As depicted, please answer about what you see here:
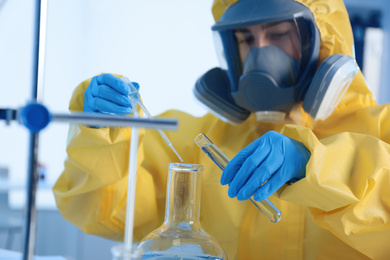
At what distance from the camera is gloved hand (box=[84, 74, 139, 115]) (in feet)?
3.88

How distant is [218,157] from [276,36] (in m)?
0.60

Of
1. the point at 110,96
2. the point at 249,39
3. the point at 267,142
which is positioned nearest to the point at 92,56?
the point at 249,39

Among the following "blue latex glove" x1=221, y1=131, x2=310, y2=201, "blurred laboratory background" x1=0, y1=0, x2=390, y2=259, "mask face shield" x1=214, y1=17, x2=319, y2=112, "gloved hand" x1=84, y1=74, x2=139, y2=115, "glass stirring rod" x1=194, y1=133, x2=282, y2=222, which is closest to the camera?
"glass stirring rod" x1=194, y1=133, x2=282, y2=222

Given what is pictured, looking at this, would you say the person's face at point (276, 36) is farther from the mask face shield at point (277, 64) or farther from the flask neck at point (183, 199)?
the flask neck at point (183, 199)

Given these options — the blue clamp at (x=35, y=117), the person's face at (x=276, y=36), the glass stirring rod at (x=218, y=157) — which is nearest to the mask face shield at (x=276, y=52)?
the person's face at (x=276, y=36)

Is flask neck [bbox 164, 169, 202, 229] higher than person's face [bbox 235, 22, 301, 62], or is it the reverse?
person's face [bbox 235, 22, 301, 62]

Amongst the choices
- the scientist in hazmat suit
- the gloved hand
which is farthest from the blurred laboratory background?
the gloved hand

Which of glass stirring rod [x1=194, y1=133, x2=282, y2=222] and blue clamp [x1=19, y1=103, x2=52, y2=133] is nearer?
blue clamp [x1=19, y1=103, x2=52, y2=133]

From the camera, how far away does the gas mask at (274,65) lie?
4.17 ft

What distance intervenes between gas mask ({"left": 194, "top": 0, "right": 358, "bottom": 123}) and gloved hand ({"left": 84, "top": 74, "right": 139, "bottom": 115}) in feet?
1.22

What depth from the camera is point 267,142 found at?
1048mm

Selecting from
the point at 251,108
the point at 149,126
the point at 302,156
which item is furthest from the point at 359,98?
the point at 149,126

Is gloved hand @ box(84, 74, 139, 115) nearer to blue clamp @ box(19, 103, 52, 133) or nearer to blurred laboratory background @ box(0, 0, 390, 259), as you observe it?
blue clamp @ box(19, 103, 52, 133)

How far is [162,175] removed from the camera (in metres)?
1.46
